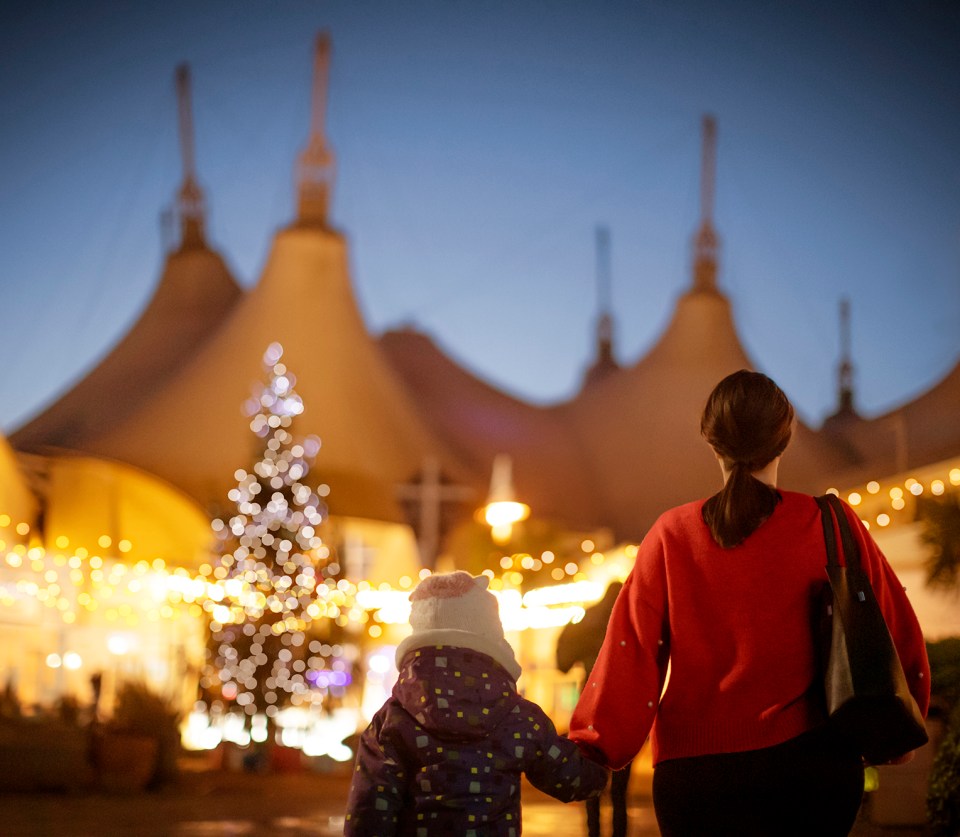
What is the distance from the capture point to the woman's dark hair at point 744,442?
2252mm

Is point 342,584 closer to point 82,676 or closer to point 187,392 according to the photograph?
point 82,676

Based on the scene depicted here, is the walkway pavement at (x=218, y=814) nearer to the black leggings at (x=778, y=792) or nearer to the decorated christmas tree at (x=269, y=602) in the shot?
the decorated christmas tree at (x=269, y=602)

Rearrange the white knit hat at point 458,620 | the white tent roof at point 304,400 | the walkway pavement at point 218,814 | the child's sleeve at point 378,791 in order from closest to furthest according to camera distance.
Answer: the child's sleeve at point 378,791 → the white knit hat at point 458,620 → the walkway pavement at point 218,814 → the white tent roof at point 304,400

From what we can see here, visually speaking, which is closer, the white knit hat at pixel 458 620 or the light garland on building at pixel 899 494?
the white knit hat at pixel 458 620

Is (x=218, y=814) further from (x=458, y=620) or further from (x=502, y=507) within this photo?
(x=458, y=620)

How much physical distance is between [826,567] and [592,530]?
1279 inches

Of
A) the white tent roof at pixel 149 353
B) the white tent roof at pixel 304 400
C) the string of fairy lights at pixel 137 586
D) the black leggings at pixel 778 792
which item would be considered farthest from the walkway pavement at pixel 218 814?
the white tent roof at pixel 149 353

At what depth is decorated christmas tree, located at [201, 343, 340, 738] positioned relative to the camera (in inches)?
773

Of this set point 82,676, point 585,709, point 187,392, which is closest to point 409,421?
point 187,392

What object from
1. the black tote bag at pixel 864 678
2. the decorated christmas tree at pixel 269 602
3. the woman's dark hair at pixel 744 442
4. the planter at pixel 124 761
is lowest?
the planter at pixel 124 761

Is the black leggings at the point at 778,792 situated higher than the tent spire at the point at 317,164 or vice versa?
the tent spire at the point at 317,164

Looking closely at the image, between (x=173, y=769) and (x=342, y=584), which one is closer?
(x=173, y=769)

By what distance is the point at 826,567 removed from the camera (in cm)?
218

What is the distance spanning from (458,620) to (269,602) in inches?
671
